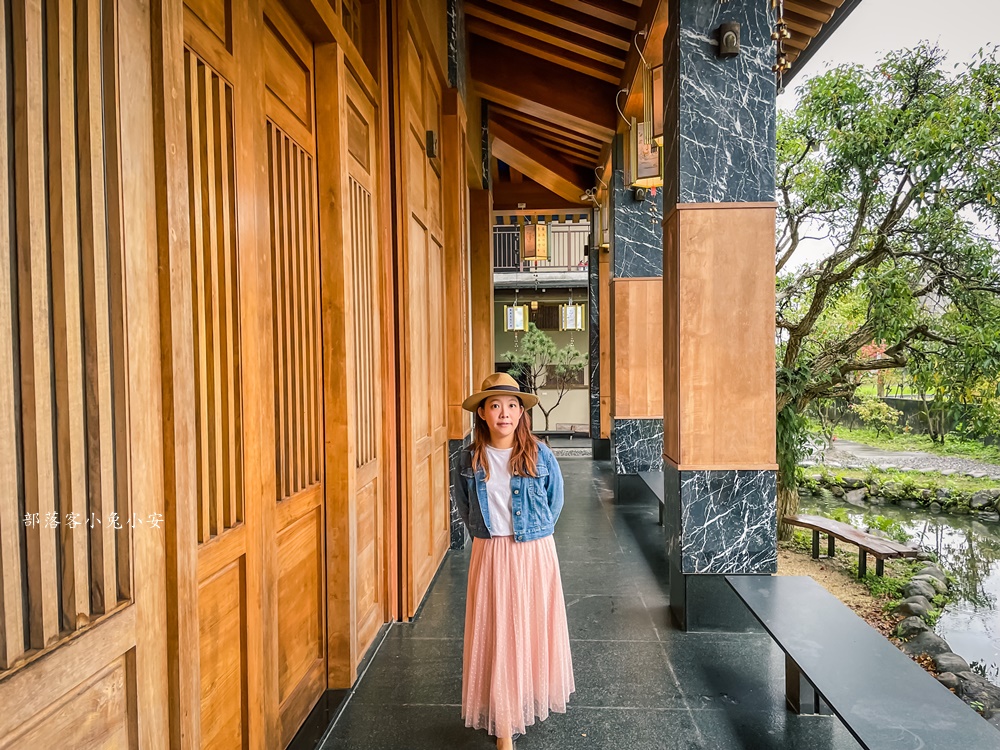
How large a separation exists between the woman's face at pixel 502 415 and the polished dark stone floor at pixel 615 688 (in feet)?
3.84

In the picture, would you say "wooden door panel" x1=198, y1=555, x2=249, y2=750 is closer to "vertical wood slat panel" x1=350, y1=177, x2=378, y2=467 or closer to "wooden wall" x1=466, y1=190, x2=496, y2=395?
"vertical wood slat panel" x1=350, y1=177, x2=378, y2=467

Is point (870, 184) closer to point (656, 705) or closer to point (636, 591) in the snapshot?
point (636, 591)

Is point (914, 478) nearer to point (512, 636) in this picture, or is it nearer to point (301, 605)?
point (512, 636)

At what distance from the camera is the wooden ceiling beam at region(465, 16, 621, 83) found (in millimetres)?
5812

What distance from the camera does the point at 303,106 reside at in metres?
2.41

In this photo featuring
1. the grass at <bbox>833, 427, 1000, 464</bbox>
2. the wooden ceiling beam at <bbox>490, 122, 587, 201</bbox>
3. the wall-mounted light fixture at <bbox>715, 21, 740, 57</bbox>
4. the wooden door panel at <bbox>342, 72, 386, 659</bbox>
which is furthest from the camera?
the grass at <bbox>833, 427, 1000, 464</bbox>

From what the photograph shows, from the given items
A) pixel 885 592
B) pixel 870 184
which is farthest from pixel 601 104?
pixel 885 592

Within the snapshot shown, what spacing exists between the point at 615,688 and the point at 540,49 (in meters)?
5.42

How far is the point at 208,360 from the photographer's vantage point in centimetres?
160

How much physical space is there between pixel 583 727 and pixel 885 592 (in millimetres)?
4280

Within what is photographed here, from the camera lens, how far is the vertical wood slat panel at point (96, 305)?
3.55ft

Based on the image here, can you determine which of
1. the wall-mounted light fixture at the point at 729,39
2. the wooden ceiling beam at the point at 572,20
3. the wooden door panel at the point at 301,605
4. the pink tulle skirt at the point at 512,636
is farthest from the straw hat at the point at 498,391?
the wooden ceiling beam at the point at 572,20

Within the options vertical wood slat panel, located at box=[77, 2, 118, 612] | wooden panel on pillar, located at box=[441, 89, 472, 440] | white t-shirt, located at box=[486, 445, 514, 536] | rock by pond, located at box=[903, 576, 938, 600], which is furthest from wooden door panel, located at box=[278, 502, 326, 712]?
rock by pond, located at box=[903, 576, 938, 600]

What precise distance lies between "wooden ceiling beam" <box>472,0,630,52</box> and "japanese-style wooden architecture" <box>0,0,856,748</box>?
4.98ft
